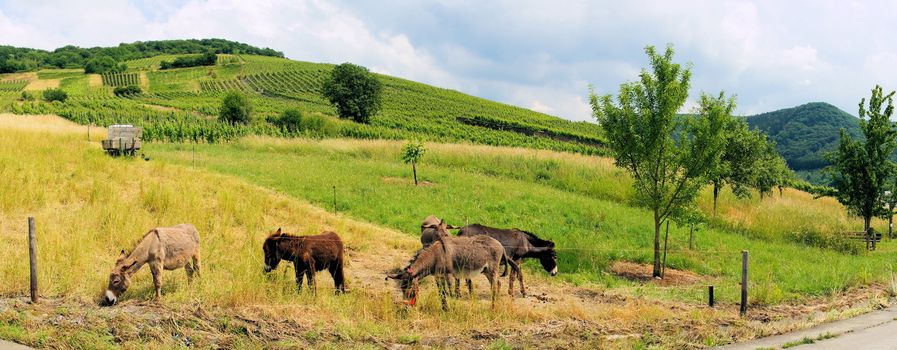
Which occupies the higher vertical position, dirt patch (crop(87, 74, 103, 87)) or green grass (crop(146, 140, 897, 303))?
dirt patch (crop(87, 74, 103, 87))

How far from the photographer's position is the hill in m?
57.8

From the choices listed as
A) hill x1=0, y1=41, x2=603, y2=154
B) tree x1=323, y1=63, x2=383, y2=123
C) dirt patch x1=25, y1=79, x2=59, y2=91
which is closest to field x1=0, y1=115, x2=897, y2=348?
hill x1=0, y1=41, x2=603, y2=154

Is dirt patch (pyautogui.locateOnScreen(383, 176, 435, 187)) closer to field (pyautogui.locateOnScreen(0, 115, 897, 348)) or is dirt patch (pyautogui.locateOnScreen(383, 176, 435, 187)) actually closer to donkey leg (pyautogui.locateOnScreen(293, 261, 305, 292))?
field (pyautogui.locateOnScreen(0, 115, 897, 348))

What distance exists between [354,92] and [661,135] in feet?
199

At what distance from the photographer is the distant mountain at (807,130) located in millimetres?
133625

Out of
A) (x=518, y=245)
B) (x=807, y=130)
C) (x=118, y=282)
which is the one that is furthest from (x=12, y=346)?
(x=807, y=130)

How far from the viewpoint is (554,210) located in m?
24.9

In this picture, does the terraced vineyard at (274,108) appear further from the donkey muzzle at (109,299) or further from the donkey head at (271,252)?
the donkey muzzle at (109,299)

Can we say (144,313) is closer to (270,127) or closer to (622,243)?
(622,243)

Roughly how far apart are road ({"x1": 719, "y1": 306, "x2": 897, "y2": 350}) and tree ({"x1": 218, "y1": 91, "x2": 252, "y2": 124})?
5772 cm

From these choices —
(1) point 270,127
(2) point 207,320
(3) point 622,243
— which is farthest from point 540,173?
(1) point 270,127

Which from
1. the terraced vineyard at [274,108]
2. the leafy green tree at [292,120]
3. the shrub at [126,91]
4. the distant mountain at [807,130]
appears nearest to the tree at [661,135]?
the terraced vineyard at [274,108]

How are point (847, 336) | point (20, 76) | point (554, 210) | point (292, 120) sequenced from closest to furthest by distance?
point (847, 336), point (554, 210), point (292, 120), point (20, 76)

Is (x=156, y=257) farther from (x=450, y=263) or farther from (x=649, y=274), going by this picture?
(x=649, y=274)
